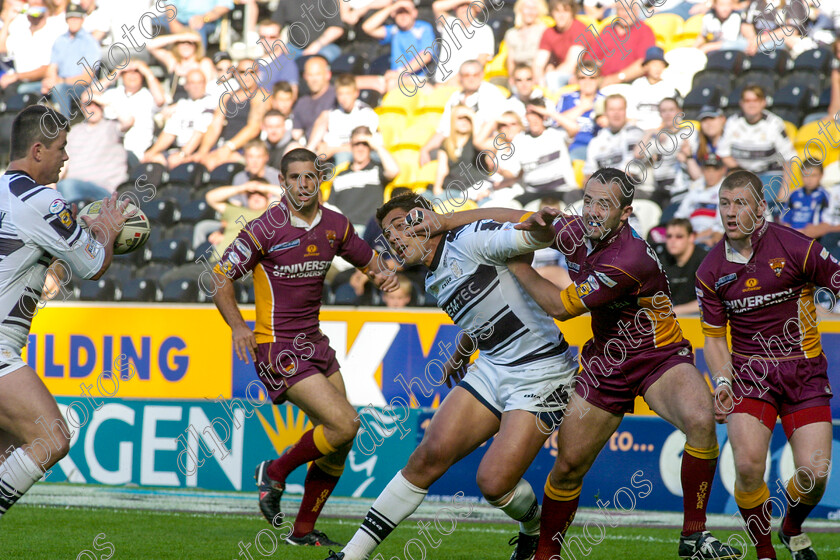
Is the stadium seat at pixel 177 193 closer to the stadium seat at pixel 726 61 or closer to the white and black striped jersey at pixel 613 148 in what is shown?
the white and black striped jersey at pixel 613 148

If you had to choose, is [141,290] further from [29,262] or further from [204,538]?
[29,262]

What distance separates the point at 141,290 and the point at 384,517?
599cm

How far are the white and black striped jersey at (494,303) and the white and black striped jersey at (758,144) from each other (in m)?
5.04

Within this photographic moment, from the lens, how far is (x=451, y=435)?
481cm

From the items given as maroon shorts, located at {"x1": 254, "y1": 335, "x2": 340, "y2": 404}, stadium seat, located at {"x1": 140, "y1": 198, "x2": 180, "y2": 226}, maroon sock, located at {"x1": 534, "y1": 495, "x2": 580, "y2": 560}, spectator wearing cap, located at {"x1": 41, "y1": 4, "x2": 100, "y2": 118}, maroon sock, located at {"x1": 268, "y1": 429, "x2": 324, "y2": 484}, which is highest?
spectator wearing cap, located at {"x1": 41, "y1": 4, "x2": 100, "y2": 118}

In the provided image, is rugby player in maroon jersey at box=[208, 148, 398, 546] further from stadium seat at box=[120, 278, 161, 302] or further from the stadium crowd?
stadium seat at box=[120, 278, 161, 302]

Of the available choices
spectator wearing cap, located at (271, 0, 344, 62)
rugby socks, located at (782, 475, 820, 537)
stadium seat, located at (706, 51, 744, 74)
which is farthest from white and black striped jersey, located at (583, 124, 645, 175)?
rugby socks, located at (782, 475, 820, 537)

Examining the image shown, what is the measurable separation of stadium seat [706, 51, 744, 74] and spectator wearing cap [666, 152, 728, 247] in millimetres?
1364

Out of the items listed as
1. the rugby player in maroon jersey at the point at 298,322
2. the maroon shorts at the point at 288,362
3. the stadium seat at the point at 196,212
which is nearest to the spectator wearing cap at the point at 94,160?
the stadium seat at the point at 196,212

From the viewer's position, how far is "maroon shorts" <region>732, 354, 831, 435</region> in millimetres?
5129

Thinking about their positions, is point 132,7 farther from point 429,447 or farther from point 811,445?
point 811,445

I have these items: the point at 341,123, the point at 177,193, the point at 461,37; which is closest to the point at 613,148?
the point at 461,37

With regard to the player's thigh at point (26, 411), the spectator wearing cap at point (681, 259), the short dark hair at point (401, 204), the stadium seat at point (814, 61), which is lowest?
the spectator wearing cap at point (681, 259)

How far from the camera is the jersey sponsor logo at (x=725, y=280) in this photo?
523cm
